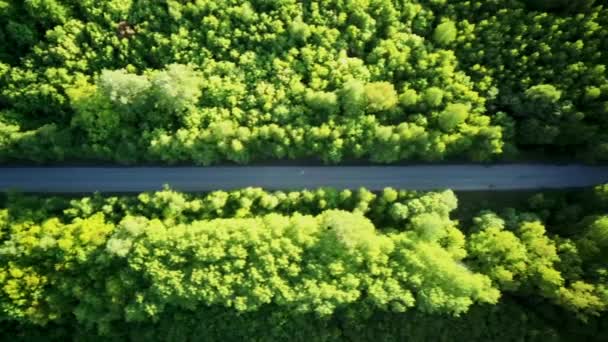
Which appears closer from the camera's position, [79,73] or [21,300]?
[21,300]

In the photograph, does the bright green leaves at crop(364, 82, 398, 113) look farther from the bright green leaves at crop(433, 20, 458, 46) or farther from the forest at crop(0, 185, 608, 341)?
the forest at crop(0, 185, 608, 341)

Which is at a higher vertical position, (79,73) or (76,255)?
(79,73)

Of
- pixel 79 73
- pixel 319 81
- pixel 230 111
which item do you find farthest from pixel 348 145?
pixel 79 73

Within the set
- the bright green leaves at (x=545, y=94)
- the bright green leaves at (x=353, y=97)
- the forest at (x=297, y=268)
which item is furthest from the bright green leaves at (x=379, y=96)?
the bright green leaves at (x=545, y=94)

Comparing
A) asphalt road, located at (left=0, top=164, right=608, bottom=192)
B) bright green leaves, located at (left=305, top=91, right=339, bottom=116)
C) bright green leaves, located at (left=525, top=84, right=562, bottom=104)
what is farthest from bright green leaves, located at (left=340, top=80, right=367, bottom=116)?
bright green leaves, located at (left=525, top=84, right=562, bottom=104)

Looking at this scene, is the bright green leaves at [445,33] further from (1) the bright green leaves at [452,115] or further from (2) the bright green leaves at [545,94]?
(2) the bright green leaves at [545,94]

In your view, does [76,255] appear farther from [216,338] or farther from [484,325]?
[484,325]
